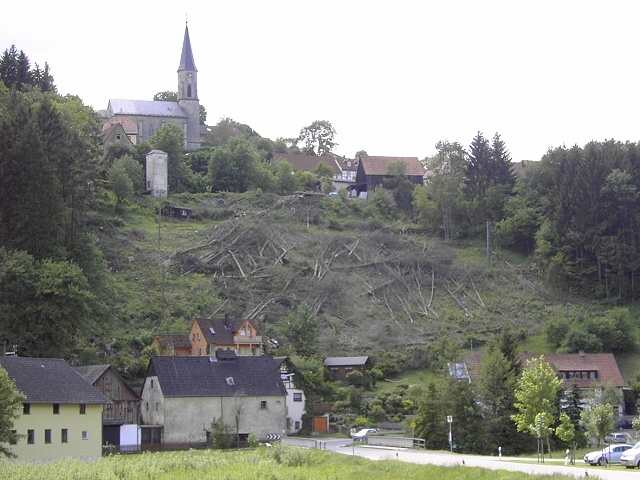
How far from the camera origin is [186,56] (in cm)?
14975

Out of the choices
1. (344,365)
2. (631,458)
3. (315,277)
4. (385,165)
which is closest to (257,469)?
(631,458)

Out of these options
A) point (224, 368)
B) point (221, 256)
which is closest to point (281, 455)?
point (224, 368)

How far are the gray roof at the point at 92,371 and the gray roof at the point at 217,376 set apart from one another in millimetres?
3589

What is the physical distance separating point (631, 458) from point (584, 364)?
4472 centimetres

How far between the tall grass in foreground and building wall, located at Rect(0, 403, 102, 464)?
665 centimetres

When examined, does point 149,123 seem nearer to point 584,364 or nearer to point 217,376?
point 584,364

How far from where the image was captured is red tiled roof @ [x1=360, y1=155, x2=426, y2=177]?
445ft

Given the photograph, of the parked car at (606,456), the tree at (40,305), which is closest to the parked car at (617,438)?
the parked car at (606,456)

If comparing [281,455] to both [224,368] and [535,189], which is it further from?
[535,189]

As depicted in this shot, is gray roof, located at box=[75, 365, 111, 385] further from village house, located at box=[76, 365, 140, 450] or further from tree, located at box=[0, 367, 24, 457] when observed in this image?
tree, located at box=[0, 367, 24, 457]

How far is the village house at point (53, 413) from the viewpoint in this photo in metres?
56.3

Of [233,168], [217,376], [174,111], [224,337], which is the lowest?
[217,376]

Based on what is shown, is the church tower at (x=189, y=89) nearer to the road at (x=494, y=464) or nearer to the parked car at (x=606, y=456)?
the road at (x=494, y=464)

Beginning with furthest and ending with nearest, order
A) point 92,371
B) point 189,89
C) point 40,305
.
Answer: point 189,89 → point 40,305 → point 92,371
